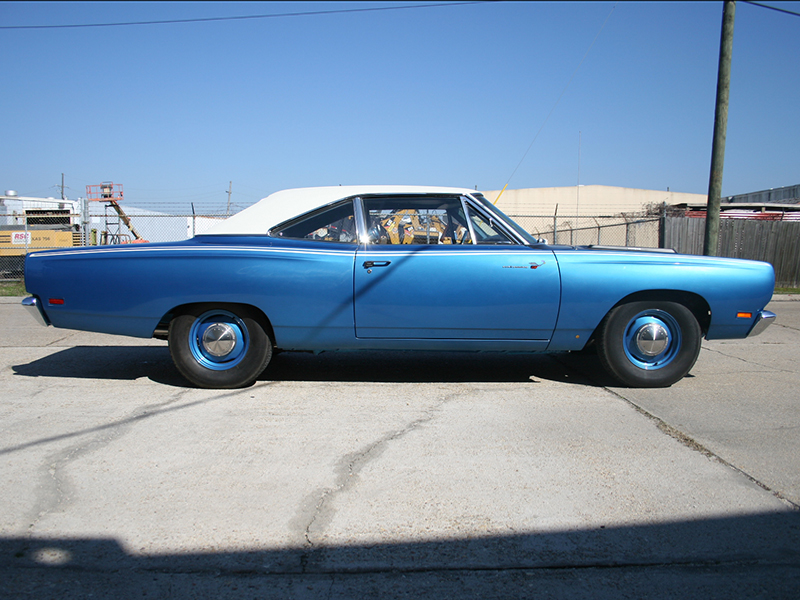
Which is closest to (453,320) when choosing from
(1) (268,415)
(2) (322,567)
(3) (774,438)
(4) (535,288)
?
(4) (535,288)

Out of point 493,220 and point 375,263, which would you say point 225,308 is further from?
point 493,220

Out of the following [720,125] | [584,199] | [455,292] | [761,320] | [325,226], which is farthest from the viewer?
[584,199]

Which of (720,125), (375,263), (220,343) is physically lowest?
(220,343)

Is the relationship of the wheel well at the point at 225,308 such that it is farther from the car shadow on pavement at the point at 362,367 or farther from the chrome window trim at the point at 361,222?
the chrome window trim at the point at 361,222

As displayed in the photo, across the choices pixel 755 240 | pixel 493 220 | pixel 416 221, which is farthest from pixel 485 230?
pixel 755 240

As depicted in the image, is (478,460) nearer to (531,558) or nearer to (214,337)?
(531,558)

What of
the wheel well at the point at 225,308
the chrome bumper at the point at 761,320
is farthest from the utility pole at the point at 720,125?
the wheel well at the point at 225,308

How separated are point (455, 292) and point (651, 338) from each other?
153 cm

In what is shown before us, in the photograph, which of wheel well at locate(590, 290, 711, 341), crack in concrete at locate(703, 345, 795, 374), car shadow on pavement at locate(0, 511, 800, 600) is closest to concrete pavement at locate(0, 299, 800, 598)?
car shadow on pavement at locate(0, 511, 800, 600)

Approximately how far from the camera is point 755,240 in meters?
14.9

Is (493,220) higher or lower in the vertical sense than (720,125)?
lower

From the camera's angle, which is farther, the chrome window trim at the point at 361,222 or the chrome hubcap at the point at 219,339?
the chrome window trim at the point at 361,222

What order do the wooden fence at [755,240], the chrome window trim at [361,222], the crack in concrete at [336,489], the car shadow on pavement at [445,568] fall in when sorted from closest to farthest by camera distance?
the car shadow on pavement at [445,568] → the crack in concrete at [336,489] → the chrome window trim at [361,222] → the wooden fence at [755,240]

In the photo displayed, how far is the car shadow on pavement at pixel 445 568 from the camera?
1.99m
